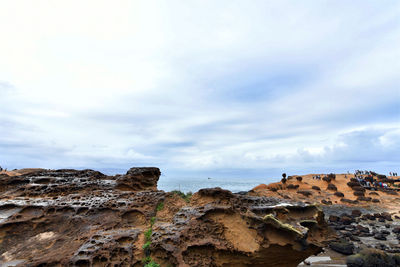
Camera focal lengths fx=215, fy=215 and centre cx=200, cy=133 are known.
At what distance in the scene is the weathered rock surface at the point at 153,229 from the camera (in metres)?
5.20

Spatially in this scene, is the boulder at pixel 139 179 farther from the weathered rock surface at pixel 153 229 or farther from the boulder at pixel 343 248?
the boulder at pixel 343 248

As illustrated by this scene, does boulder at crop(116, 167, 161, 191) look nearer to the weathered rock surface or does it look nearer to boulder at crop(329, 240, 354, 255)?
the weathered rock surface

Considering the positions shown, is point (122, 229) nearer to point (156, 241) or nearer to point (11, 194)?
point (156, 241)

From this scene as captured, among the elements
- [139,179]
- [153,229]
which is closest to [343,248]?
[139,179]

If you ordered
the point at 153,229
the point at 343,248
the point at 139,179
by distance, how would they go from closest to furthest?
1. the point at 153,229
2. the point at 139,179
3. the point at 343,248

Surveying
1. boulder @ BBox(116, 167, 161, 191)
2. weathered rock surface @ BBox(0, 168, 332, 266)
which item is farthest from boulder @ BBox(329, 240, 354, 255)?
boulder @ BBox(116, 167, 161, 191)

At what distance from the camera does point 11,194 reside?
8430mm

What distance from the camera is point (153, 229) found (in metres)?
5.89

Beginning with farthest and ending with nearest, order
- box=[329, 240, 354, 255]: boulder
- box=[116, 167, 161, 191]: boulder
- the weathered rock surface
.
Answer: box=[329, 240, 354, 255]: boulder → box=[116, 167, 161, 191]: boulder → the weathered rock surface

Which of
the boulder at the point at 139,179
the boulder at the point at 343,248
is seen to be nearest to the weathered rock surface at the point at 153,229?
the boulder at the point at 139,179

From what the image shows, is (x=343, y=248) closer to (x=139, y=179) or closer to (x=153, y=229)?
(x=139, y=179)

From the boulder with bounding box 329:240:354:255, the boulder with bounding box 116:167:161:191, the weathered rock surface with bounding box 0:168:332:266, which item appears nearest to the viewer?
the weathered rock surface with bounding box 0:168:332:266

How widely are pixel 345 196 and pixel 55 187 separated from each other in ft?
113

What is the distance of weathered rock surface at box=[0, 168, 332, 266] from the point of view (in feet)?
17.1
